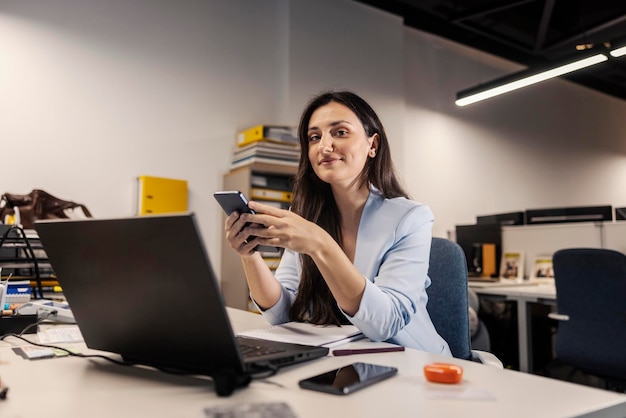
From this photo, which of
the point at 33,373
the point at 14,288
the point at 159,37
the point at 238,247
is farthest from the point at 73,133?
the point at 33,373

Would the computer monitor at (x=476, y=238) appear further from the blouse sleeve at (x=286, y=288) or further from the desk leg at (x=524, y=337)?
the blouse sleeve at (x=286, y=288)

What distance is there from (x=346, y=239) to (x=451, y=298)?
340 millimetres

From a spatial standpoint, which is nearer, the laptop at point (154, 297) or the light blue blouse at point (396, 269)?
the laptop at point (154, 297)

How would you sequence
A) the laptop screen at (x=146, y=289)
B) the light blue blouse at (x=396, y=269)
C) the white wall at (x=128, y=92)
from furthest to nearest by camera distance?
1. the white wall at (x=128, y=92)
2. the light blue blouse at (x=396, y=269)
3. the laptop screen at (x=146, y=289)

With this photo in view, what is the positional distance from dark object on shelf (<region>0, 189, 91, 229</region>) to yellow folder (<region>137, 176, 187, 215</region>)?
1.37 feet

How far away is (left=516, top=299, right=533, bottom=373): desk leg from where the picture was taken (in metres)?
3.02

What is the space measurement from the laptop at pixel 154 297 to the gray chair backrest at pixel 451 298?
651 millimetres

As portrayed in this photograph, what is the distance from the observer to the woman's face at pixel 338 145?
1.40m

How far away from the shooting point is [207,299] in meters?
0.67

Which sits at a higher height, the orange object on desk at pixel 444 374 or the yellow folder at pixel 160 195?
the yellow folder at pixel 160 195

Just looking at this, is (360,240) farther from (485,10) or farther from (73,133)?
(485,10)

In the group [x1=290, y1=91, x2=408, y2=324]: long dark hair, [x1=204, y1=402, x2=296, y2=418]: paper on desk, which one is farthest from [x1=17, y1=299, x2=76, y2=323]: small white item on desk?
[x1=204, y1=402, x2=296, y2=418]: paper on desk

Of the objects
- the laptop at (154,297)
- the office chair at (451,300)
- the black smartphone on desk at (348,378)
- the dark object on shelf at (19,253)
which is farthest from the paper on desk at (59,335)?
the office chair at (451,300)

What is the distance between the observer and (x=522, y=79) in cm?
387
